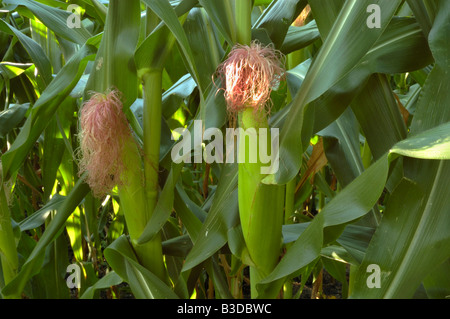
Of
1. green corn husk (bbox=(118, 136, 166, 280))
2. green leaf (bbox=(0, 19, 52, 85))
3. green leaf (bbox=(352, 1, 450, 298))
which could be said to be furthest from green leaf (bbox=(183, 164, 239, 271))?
green leaf (bbox=(0, 19, 52, 85))

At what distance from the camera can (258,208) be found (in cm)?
75

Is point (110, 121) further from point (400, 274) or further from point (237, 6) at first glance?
point (400, 274)

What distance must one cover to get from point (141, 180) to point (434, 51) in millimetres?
541

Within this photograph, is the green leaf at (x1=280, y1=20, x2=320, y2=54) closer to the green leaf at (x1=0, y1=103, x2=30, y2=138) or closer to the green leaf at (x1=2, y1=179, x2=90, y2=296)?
the green leaf at (x1=2, y1=179, x2=90, y2=296)

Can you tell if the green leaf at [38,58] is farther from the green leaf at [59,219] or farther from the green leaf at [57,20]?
the green leaf at [59,219]

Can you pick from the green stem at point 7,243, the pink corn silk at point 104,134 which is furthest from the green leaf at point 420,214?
the green stem at point 7,243

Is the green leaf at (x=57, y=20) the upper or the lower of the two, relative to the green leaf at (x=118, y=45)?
upper

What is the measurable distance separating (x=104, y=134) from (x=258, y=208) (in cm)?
29

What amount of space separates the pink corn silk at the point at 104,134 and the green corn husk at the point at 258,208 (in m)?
0.22

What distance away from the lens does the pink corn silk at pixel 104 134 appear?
788mm

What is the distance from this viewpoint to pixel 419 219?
2.42ft

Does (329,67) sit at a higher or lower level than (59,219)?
higher

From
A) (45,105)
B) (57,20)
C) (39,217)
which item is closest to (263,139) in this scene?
(45,105)

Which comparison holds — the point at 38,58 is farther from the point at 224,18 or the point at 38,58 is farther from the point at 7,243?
the point at 224,18
